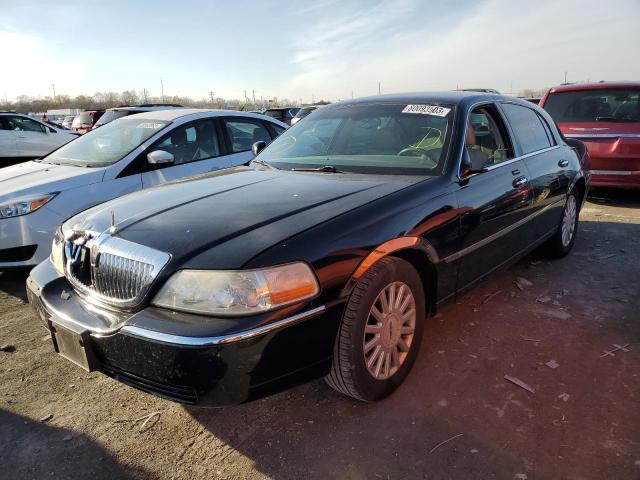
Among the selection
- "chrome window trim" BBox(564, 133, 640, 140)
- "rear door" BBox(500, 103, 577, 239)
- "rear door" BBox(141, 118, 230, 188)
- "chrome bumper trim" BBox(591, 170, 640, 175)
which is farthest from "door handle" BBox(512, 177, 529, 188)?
"chrome window trim" BBox(564, 133, 640, 140)

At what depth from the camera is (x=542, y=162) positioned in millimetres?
4043

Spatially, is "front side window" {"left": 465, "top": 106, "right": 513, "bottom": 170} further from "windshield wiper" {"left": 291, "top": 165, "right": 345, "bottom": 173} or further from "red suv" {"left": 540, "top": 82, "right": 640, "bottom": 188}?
"red suv" {"left": 540, "top": 82, "right": 640, "bottom": 188}

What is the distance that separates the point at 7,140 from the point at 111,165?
339 inches

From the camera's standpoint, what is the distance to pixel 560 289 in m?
4.04

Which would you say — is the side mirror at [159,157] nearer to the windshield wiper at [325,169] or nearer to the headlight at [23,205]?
the headlight at [23,205]

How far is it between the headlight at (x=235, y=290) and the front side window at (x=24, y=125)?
11841mm

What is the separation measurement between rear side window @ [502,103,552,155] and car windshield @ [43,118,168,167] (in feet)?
11.4

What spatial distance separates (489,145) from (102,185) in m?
3.46

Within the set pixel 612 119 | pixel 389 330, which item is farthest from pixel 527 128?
pixel 612 119

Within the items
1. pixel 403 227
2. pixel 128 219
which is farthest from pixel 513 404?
pixel 128 219

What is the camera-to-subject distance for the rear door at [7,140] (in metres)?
11.2

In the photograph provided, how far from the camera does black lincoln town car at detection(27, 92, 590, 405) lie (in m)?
1.97

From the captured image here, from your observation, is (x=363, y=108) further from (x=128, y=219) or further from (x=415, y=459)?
(x=415, y=459)

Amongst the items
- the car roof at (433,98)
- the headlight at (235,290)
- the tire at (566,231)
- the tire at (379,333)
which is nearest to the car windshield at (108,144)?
the car roof at (433,98)
